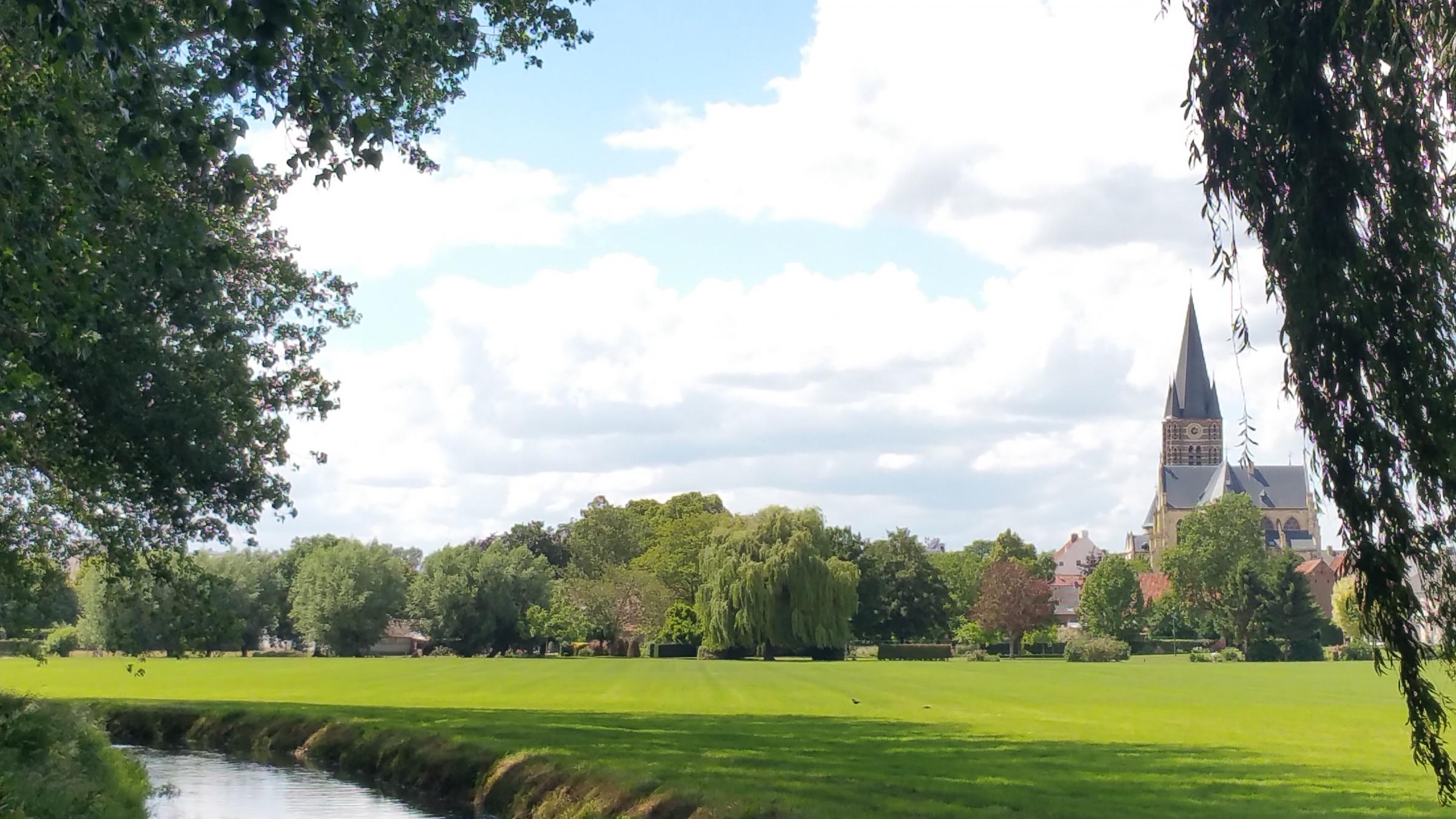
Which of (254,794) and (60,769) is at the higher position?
(60,769)

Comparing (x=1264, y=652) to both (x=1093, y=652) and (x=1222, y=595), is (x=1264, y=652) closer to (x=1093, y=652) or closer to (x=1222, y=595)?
(x=1222, y=595)

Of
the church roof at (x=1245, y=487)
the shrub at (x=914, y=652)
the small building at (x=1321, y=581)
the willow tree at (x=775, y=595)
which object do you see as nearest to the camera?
the willow tree at (x=775, y=595)

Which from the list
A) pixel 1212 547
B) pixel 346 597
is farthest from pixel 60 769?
pixel 1212 547

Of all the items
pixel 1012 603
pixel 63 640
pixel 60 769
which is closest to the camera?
pixel 60 769

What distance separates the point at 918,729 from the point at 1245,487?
571ft

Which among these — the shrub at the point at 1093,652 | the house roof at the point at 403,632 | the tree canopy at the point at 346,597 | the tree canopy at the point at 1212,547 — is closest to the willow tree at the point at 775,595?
the shrub at the point at 1093,652

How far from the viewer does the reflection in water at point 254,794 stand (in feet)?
75.3

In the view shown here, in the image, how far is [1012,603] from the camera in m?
116

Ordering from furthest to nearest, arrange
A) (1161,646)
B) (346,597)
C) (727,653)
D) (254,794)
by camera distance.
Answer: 1. (1161,646)
2. (346,597)
3. (727,653)
4. (254,794)

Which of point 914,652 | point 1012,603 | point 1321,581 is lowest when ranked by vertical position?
point 914,652

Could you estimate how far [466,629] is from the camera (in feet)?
346

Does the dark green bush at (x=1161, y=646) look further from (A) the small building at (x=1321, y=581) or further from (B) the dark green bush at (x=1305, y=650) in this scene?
(A) the small building at (x=1321, y=581)

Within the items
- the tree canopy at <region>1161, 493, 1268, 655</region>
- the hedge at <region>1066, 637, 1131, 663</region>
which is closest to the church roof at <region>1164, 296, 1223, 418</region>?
the tree canopy at <region>1161, 493, 1268, 655</region>

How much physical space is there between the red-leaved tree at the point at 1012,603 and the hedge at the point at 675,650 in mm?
30821
